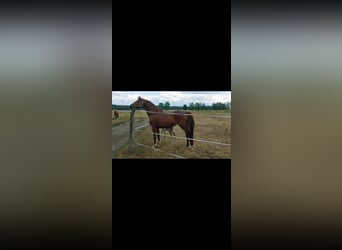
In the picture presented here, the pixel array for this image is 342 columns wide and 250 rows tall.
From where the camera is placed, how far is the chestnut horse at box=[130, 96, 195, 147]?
2.75 metres

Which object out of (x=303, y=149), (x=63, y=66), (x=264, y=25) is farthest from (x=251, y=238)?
(x=63, y=66)

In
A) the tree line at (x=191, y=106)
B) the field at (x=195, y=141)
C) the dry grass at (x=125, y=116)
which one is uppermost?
the tree line at (x=191, y=106)

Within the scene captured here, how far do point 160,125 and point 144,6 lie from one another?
108 centimetres

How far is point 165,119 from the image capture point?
2773mm

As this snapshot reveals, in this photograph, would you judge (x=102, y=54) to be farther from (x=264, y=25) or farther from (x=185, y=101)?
(x=264, y=25)

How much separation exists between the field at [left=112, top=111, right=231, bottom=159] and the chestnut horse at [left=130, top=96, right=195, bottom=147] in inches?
1.4

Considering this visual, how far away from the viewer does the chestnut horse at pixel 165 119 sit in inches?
108

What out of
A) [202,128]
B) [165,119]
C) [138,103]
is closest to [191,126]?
[202,128]

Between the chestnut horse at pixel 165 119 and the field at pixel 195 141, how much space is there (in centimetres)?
4

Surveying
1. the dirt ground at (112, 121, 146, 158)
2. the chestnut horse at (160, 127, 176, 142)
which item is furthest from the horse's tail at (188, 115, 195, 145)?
the dirt ground at (112, 121, 146, 158)

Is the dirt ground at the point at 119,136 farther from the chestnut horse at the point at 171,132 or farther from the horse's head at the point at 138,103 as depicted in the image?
the chestnut horse at the point at 171,132

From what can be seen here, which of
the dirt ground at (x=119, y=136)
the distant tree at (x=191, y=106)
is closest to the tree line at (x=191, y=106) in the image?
the distant tree at (x=191, y=106)

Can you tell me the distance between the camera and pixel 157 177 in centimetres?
277

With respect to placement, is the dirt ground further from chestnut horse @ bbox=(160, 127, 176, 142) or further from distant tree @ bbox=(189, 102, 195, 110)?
distant tree @ bbox=(189, 102, 195, 110)
